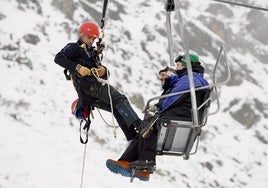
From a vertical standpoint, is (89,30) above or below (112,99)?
above

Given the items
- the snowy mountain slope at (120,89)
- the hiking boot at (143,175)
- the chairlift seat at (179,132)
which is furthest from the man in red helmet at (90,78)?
the snowy mountain slope at (120,89)

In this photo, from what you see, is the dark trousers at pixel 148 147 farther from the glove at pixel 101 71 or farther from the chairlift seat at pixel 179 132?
the glove at pixel 101 71

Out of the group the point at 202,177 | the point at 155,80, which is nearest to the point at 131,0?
the point at 155,80

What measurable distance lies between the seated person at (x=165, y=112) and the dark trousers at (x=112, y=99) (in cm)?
23

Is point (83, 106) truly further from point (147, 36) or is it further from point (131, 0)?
point (131, 0)

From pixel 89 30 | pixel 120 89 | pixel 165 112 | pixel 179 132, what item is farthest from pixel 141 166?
pixel 120 89

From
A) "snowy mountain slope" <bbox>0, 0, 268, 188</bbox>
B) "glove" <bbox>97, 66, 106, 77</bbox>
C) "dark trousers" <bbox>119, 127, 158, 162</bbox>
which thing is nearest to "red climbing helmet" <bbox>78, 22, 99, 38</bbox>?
"glove" <bbox>97, 66, 106, 77</bbox>

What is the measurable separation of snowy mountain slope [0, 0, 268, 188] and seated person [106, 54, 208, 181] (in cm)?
476

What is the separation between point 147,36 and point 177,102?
64.4 feet

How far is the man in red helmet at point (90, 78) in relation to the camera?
5348mm

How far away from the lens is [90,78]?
553cm

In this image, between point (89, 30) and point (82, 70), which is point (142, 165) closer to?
point (82, 70)

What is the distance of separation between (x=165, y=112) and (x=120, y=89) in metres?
13.0

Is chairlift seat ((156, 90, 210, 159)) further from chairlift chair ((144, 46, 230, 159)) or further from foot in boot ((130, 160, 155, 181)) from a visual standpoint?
foot in boot ((130, 160, 155, 181))
